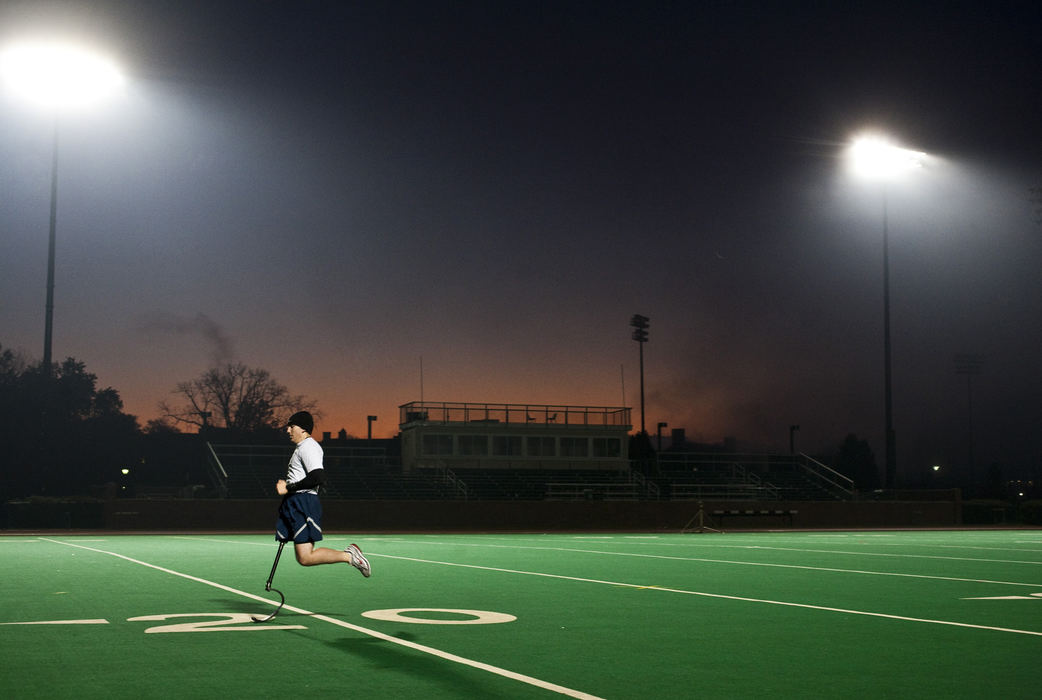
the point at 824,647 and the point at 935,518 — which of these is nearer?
the point at 824,647

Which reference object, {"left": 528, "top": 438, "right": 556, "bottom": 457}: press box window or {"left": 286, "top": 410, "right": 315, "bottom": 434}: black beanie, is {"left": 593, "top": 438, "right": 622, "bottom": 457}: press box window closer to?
{"left": 528, "top": 438, "right": 556, "bottom": 457}: press box window

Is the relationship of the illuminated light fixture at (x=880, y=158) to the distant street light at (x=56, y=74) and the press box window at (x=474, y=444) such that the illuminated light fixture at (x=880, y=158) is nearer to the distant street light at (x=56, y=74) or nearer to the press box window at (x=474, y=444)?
the press box window at (x=474, y=444)

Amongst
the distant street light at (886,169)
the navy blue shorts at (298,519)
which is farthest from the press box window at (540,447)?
the navy blue shorts at (298,519)

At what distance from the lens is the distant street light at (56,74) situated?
32.8m

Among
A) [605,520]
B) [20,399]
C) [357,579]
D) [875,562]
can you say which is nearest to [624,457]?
[605,520]

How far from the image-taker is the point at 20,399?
56156 millimetres

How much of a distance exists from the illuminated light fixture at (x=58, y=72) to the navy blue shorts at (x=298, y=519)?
2696cm

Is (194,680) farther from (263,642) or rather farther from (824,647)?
(824,647)

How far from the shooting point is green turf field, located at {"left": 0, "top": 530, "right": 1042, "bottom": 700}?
22.4 ft

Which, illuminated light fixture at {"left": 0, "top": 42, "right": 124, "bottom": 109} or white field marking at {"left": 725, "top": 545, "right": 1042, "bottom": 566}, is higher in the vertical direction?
illuminated light fixture at {"left": 0, "top": 42, "right": 124, "bottom": 109}

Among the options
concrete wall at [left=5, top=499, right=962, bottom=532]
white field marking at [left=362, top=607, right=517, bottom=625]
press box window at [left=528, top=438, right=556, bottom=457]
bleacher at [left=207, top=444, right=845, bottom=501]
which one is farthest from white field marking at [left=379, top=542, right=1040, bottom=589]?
press box window at [left=528, top=438, right=556, bottom=457]

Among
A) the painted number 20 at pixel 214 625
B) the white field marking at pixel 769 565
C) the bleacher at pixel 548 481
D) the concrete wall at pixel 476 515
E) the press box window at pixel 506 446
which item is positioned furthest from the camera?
the press box window at pixel 506 446

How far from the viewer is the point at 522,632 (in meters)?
9.16

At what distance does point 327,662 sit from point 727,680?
2535mm
